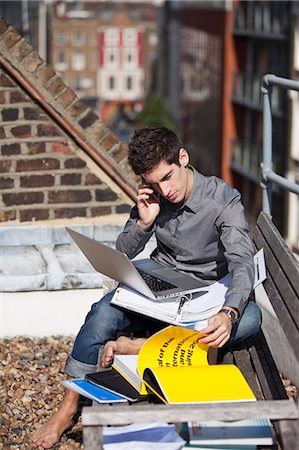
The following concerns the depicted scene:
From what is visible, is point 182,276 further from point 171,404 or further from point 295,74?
point 295,74

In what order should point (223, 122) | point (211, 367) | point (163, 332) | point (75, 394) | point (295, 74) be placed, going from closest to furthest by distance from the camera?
1. point (211, 367)
2. point (163, 332)
3. point (75, 394)
4. point (295, 74)
5. point (223, 122)

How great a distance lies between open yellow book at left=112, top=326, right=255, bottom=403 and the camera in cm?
294

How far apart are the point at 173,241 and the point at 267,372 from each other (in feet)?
2.08

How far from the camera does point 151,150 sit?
3.48 metres

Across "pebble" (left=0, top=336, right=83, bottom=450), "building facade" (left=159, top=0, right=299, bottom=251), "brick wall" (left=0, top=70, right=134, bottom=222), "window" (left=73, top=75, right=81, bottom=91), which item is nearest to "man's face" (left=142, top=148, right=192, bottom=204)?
"pebble" (left=0, top=336, right=83, bottom=450)

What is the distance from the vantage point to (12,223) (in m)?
5.77

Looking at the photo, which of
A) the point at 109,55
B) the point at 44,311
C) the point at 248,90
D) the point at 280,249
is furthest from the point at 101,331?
the point at 109,55

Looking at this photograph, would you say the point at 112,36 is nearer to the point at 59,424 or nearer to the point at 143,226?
the point at 143,226

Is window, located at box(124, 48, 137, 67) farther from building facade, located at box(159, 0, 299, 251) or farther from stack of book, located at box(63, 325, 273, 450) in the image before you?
stack of book, located at box(63, 325, 273, 450)

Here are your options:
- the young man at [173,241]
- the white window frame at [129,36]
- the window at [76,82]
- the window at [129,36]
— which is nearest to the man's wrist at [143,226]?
the young man at [173,241]

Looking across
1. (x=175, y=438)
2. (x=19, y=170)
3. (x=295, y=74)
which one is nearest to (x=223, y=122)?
(x=295, y=74)

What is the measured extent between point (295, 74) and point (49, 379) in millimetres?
31462

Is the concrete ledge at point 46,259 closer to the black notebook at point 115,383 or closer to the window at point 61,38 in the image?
the black notebook at point 115,383

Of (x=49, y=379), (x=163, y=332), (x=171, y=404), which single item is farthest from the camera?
(x=49, y=379)
